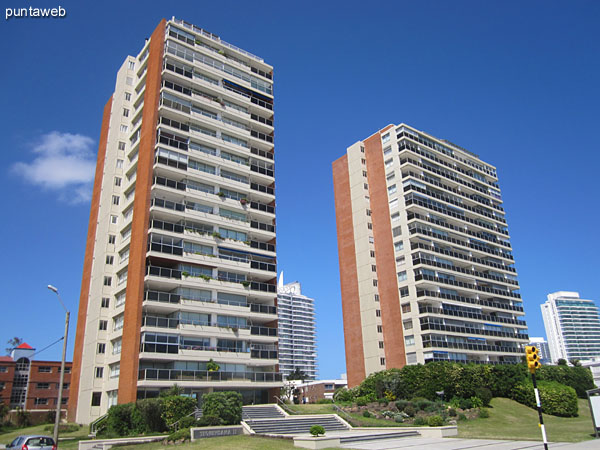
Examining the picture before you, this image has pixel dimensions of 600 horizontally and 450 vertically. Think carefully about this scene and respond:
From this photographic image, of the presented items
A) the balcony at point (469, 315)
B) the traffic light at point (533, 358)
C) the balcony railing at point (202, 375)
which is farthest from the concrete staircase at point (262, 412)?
the balcony at point (469, 315)

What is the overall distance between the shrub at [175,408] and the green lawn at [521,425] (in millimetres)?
19831

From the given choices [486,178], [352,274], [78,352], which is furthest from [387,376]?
[486,178]

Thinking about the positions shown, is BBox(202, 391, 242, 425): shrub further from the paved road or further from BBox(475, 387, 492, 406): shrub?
BBox(475, 387, 492, 406): shrub

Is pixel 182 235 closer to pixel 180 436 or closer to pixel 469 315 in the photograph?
pixel 180 436

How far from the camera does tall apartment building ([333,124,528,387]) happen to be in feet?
223

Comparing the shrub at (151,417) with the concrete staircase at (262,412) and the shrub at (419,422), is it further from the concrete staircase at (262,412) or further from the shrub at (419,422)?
the shrub at (419,422)

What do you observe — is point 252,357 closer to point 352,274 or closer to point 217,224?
point 217,224

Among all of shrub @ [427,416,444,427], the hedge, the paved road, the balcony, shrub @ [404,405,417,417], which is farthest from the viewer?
the balcony

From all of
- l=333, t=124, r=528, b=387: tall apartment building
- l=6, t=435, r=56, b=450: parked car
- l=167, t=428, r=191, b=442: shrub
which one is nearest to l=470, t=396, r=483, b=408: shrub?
l=333, t=124, r=528, b=387: tall apartment building

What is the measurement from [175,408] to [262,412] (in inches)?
309

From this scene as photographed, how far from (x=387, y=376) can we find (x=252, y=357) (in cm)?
1717

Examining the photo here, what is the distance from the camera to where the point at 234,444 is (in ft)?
93.9

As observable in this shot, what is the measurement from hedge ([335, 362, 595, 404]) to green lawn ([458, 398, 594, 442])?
87.0 inches

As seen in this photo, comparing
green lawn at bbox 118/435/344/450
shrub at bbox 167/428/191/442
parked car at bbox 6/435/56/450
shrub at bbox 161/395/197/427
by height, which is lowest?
green lawn at bbox 118/435/344/450
